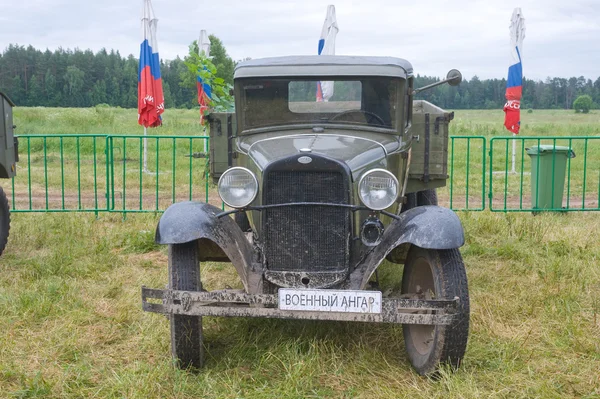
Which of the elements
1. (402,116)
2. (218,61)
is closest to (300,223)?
(402,116)

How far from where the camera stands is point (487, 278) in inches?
235

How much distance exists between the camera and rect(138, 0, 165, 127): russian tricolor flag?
11812 millimetres

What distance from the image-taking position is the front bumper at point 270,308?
11.9 ft

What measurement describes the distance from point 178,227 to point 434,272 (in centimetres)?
152

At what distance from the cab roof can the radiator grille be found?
1218 millimetres

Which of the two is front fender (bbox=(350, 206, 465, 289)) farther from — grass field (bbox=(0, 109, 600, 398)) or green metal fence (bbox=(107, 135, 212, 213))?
green metal fence (bbox=(107, 135, 212, 213))

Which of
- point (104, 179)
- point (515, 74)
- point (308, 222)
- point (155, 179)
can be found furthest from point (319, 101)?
point (515, 74)

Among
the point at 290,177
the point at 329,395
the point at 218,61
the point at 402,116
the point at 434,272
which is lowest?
the point at 329,395

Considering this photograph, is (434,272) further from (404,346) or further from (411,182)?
(411,182)

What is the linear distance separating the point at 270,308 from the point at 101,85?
6982 cm

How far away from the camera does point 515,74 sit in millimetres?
12531

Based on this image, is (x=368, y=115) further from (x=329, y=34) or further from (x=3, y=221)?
(x=329, y=34)

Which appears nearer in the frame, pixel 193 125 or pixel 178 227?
pixel 178 227

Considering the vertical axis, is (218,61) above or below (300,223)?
above
